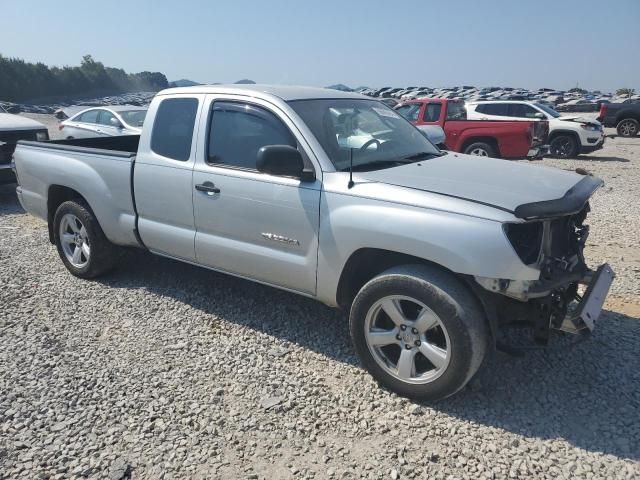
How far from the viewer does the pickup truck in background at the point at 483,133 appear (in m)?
11.8

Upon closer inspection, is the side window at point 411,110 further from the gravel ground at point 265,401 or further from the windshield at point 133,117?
the gravel ground at point 265,401

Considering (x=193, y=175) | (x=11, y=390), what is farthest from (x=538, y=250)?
(x=11, y=390)

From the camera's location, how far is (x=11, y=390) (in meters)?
3.31

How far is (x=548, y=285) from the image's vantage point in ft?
9.12

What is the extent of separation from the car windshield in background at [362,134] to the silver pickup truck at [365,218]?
1cm

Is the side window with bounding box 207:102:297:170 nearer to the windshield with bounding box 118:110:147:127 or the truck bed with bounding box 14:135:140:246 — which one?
the truck bed with bounding box 14:135:140:246

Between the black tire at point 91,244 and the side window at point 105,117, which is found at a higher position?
the side window at point 105,117

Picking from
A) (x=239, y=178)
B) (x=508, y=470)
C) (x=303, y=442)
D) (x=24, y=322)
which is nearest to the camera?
(x=508, y=470)

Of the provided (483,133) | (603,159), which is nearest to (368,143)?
(483,133)

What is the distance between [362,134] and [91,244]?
9.28 ft

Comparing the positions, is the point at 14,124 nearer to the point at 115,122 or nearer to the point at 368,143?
the point at 115,122

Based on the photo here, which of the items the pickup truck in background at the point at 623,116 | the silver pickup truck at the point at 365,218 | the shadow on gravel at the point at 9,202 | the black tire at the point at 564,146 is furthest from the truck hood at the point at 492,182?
the pickup truck in background at the point at 623,116

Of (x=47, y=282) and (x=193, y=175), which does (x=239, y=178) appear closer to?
(x=193, y=175)

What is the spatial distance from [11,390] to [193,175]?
1.90 meters
